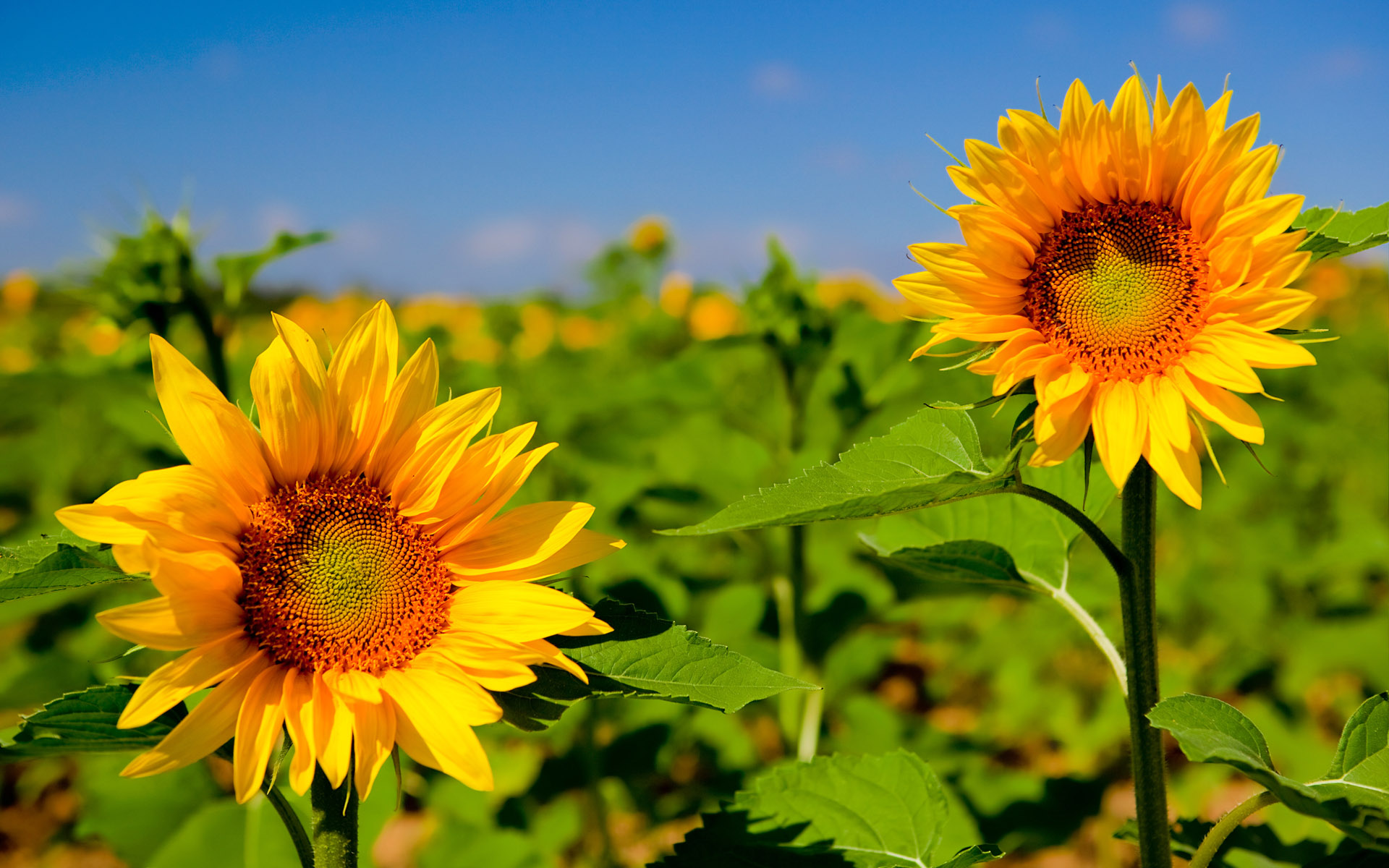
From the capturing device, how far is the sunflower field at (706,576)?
1121mm

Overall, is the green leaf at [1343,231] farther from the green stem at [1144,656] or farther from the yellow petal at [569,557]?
the yellow petal at [569,557]

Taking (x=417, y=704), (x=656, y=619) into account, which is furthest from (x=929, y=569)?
(x=417, y=704)

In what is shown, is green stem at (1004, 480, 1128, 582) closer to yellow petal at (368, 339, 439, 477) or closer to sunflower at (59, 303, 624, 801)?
sunflower at (59, 303, 624, 801)

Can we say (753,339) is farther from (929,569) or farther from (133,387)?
(133,387)

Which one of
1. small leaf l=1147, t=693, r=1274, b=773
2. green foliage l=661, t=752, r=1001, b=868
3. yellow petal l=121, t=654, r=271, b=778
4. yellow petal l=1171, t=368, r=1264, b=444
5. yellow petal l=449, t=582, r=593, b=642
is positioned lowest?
green foliage l=661, t=752, r=1001, b=868

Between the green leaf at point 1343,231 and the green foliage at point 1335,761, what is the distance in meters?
0.55

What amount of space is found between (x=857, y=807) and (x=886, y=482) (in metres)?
0.63

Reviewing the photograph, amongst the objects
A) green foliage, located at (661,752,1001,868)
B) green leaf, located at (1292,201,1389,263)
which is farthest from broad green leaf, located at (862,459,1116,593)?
green leaf, located at (1292,201,1389,263)

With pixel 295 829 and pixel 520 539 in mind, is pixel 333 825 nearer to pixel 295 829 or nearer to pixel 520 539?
pixel 295 829

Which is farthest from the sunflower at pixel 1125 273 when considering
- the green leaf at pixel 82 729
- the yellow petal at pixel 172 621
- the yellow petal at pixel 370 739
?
the green leaf at pixel 82 729

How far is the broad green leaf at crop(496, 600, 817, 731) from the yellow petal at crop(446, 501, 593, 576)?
11cm

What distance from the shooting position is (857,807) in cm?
154

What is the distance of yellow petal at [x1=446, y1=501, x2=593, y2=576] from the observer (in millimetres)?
1246

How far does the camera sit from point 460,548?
1292mm
